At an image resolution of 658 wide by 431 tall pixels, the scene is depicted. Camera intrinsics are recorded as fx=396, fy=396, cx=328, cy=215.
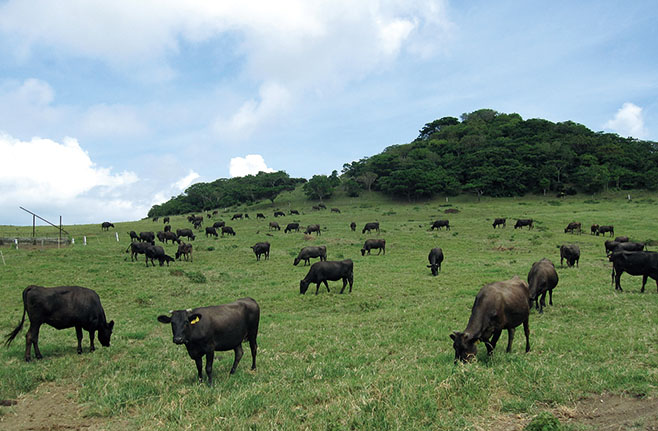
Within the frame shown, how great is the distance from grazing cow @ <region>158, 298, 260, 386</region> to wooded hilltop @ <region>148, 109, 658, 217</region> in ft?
242

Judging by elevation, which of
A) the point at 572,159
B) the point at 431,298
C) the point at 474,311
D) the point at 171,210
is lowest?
the point at 431,298

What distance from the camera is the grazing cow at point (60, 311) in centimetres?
1069

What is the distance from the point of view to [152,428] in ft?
20.3

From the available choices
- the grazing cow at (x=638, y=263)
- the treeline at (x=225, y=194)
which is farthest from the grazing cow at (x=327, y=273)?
the treeline at (x=225, y=194)

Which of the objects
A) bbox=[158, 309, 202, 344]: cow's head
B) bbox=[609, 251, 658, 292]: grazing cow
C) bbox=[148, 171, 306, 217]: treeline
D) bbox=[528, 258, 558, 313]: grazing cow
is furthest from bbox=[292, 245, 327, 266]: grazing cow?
bbox=[148, 171, 306, 217]: treeline

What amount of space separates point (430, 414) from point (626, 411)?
9.83 feet

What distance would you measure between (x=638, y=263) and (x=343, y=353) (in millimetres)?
13995

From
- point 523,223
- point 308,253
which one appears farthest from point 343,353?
point 523,223

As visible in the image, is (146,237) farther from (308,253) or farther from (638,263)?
(638,263)

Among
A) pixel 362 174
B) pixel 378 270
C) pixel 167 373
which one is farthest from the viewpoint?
pixel 362 174

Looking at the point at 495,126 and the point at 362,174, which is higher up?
the point at 495,126

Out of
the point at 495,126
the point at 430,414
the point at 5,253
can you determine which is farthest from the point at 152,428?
the point at 495,126

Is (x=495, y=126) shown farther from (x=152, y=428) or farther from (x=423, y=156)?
(x=152, y=428)

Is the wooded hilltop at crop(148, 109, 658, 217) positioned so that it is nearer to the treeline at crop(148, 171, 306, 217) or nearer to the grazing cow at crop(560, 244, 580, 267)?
the treeline at crop(148, 171, 306, 217)
